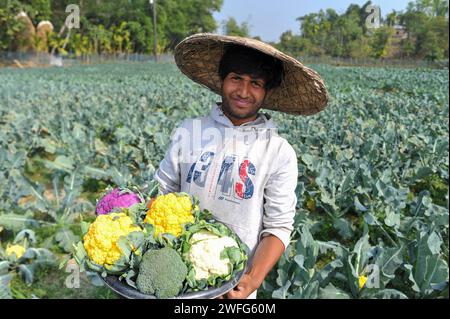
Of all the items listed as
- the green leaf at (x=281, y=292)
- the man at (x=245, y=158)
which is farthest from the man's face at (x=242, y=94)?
the green leaf at (x=281, y=292)

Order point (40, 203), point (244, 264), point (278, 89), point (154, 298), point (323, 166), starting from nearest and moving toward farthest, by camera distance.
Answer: point (154, 298) → point (244, 264) → point (278, 89) → point (40, 203) → point (323, 166)

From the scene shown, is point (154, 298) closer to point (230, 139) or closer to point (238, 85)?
point (230, 139)

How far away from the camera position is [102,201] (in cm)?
146

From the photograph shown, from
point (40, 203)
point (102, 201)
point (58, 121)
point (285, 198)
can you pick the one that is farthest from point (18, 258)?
point (58, 121)

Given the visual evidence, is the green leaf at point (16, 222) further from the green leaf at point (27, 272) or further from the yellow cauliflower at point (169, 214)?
the yellow cauliflower at point (169, 214)

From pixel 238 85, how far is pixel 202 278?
663 millimetres

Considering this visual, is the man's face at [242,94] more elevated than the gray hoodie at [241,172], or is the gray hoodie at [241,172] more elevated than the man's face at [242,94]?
the man's face at [242,94]

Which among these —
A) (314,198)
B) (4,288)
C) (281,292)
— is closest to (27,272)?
(4,288)

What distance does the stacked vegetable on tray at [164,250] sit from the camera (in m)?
1.18

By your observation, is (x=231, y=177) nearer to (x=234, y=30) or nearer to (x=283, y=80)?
(x=283, y=80)

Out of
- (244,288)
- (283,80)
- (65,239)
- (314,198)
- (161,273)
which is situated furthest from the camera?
(314,198)

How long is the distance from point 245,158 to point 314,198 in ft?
8.87

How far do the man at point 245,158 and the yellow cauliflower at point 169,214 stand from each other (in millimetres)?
166

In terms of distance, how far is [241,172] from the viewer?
4.67ft
